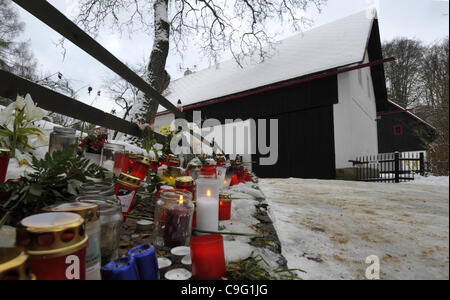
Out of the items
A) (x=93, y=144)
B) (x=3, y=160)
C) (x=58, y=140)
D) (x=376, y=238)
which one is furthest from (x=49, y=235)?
(x=93, y=144)

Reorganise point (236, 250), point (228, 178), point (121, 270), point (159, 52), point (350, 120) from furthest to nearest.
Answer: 1. point (350, 120)
2. point (159, 52)
3. point (228, 178)
4. point (236, 250)
5. point (121, 270)

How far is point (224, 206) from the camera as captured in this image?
4.52 feet

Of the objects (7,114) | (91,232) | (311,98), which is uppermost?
(311,98)

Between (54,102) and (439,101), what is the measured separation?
8.23 ft

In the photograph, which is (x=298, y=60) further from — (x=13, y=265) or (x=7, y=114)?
(x=13, y=265)

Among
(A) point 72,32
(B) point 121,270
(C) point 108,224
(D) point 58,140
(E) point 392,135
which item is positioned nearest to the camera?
(B) point 121,270

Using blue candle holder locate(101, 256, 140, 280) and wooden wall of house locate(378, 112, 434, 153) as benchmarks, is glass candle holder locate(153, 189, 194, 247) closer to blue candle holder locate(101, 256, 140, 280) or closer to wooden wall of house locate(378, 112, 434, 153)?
blue candle holder locate(101, 256, 140, 280)

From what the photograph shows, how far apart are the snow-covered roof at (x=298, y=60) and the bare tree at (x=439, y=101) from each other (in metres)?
7.33

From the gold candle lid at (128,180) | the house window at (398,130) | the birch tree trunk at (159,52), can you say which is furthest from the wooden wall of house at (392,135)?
the gold candle lid at (128,180)

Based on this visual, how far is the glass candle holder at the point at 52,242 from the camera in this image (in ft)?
1.25

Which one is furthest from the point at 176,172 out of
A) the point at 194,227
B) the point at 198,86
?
the point at 198,86
